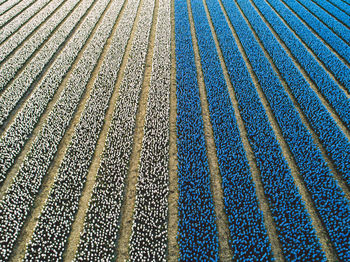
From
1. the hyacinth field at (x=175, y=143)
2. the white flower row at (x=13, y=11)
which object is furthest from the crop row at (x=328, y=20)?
the white flower row at (x=13, y=11)

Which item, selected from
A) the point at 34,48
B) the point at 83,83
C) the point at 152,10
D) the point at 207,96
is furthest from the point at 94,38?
the point at 207,96

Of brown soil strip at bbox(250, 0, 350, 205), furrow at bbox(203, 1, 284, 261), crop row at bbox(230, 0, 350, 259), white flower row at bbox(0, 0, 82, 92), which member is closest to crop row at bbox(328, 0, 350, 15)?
crop row at bbox(230, 0, 350, 259)

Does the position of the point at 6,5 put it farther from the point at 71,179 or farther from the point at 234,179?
the point at 234,179

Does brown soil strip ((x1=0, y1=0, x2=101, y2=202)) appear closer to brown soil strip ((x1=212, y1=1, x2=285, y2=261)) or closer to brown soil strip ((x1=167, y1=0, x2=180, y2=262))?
brown soil strip ((x1=167, y1=0, x2=180, y2=262))

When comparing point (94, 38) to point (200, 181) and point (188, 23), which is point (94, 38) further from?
point (200, 181)

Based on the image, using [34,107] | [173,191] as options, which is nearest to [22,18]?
[34,107]

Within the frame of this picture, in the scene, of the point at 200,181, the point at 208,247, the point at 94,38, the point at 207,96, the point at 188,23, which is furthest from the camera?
the point at 188,23
